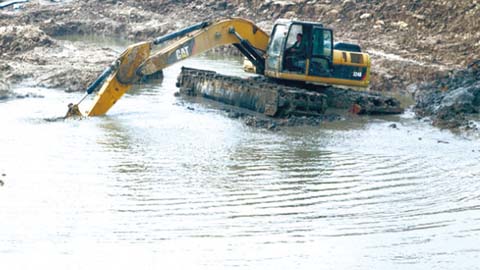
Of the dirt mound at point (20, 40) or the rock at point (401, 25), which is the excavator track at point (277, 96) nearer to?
the dirt mound at point (20, 40)

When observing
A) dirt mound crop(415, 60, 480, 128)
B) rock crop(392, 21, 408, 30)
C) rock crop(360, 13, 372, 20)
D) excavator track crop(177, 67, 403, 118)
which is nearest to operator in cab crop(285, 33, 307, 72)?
excavator track crop(177, 67, 403, 118)

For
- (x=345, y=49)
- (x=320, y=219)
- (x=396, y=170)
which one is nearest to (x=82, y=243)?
(x=320, y=219)

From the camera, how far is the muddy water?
9602mm

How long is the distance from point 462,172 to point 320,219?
415 centimetres

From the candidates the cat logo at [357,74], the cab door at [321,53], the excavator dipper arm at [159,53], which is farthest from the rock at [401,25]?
the excavator dipper arm at [159,53]

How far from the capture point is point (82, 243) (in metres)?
9.60

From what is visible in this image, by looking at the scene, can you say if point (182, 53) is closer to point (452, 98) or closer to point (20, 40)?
point (452, 98)

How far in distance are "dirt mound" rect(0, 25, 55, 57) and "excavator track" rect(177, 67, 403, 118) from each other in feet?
21.4

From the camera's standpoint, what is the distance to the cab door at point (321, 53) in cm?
1975

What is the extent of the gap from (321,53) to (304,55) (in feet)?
1.36

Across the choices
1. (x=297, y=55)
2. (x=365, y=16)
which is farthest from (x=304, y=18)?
(x=297, y=55)

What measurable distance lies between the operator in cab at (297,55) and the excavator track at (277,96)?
47 centimetres

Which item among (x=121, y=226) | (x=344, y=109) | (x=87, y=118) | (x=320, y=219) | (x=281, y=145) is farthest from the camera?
(x=344, y=109)

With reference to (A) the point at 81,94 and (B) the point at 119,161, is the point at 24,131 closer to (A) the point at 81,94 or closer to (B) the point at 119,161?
(B) the point at 119,161
